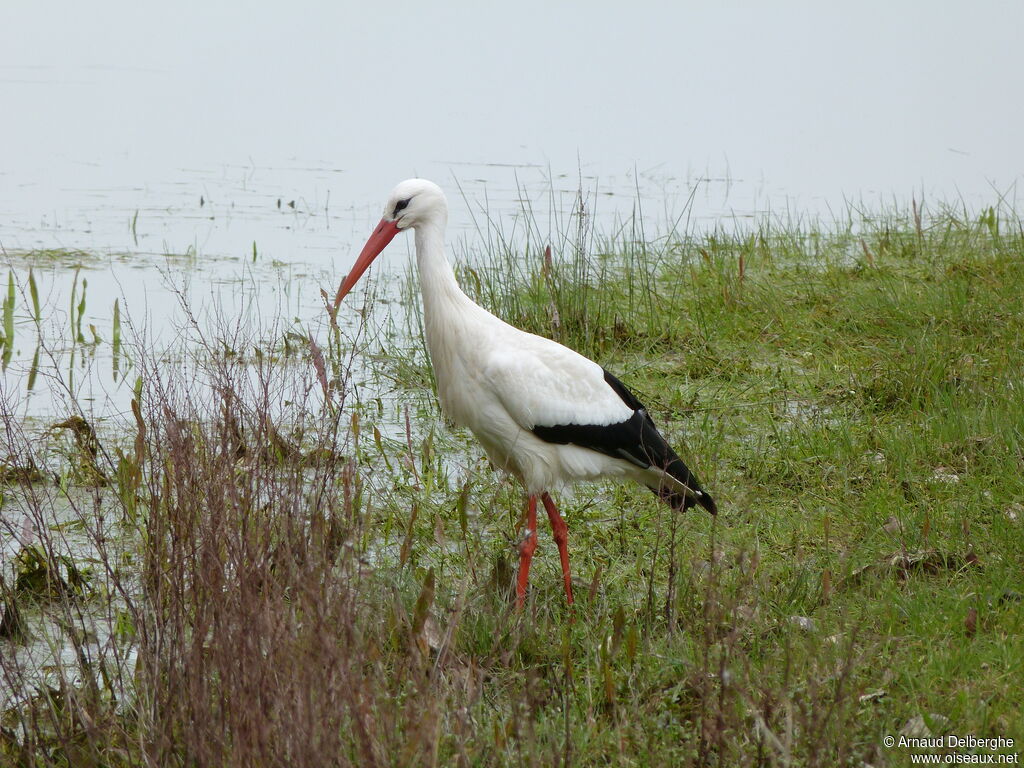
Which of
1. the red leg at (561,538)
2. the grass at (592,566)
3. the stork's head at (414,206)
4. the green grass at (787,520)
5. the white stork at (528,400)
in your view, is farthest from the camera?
the stork's head at (414,206)

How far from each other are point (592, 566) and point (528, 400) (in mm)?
685

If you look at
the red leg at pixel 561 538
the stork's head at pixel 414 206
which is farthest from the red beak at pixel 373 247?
the red leg at pixel 561 538

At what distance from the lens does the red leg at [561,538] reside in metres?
3.87

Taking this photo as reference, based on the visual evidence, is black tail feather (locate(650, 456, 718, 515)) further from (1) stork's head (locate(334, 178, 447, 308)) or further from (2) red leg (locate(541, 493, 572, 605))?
(1) stork's head (locate(334, 178, 447, 308))

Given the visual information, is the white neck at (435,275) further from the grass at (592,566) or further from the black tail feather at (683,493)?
the black tail feather at (683,493)

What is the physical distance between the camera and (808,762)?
2420 millimetres

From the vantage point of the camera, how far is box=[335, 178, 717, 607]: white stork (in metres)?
4.02

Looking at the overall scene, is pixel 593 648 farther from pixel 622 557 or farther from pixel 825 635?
pixel 622 557

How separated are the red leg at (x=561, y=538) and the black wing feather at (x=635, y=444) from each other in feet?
0.76

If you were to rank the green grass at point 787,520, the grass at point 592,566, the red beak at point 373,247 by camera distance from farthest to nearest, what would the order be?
1. the red beak at point 373,247
2. the green grass at point 787,520
3. the grass at point 592,566

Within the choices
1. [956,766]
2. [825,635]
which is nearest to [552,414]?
[825,635]

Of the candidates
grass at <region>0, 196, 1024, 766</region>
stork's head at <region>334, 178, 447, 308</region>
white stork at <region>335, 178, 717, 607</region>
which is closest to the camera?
grass at <region>0, 196, 1024, 766</region>

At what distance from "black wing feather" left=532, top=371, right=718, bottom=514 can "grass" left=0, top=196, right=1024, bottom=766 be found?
199 millimetres

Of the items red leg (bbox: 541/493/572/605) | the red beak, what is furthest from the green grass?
the red beak
